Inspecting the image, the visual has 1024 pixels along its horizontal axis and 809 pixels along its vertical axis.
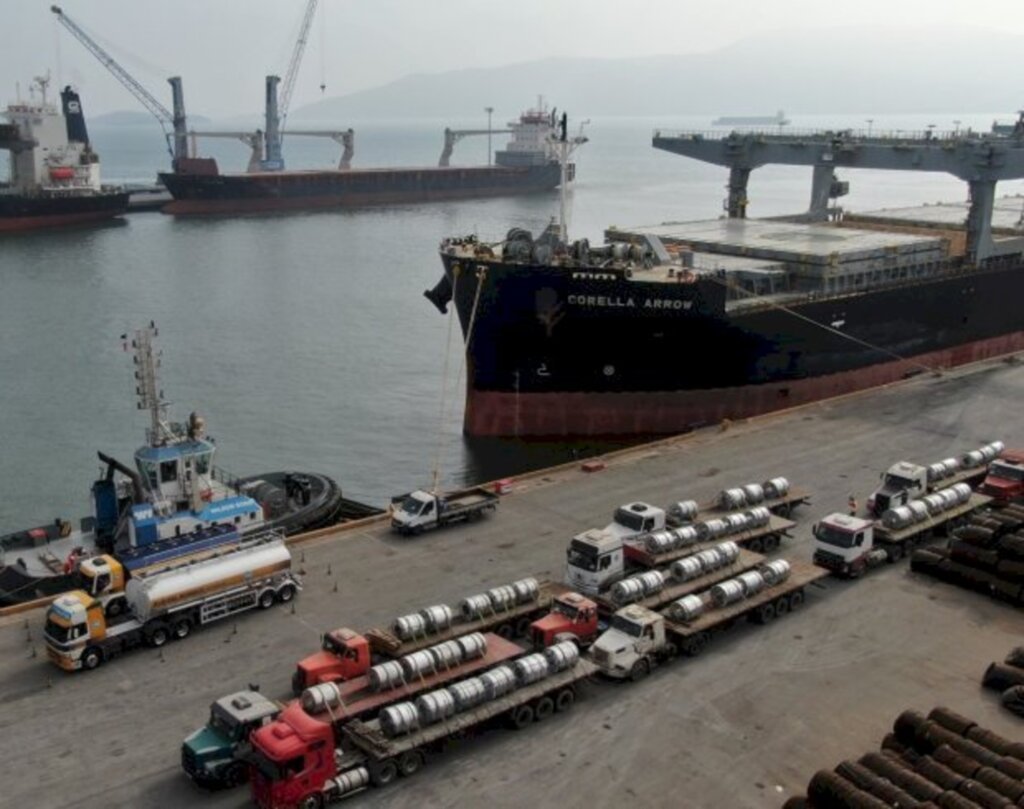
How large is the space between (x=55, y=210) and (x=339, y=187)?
155 ft

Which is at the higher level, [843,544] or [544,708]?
[843,544]

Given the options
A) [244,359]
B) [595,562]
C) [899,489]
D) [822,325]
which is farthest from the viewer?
[244,359]

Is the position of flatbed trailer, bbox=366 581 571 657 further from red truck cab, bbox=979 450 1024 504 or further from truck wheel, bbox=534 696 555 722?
red truck cab, bbox=979 450 1024 504

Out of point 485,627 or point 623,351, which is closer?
point 485,627

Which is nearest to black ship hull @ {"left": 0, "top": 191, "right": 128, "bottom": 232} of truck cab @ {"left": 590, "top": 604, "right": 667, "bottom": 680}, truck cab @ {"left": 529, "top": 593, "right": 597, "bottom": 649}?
truck cab @ {"left": 529, "top": 593, "right": 597, "bottom": 649}

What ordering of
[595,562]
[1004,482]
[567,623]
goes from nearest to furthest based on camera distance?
[567,623]
[595,562]
[1004,482]

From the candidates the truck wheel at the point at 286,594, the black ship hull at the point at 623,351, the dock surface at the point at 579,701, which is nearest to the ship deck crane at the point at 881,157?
the black ship hull at the point at 623,351

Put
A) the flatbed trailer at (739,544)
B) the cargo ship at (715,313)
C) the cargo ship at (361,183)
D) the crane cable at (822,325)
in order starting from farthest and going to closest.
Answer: the cargo ship at (361,183)
the crane cable at (822,325)
the cargo ship at (715,313)
the flatbed trailer at (739,544)

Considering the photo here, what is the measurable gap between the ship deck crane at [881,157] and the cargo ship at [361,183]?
2383 inches

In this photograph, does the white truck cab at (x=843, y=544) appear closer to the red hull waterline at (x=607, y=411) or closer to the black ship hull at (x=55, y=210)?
the red hull waterline at (x=607, y=411)

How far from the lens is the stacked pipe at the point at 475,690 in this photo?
19562 mm

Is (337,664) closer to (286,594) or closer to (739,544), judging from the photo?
(286,594)

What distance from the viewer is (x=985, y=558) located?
27562mm

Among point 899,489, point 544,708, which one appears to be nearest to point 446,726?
point 544,708
